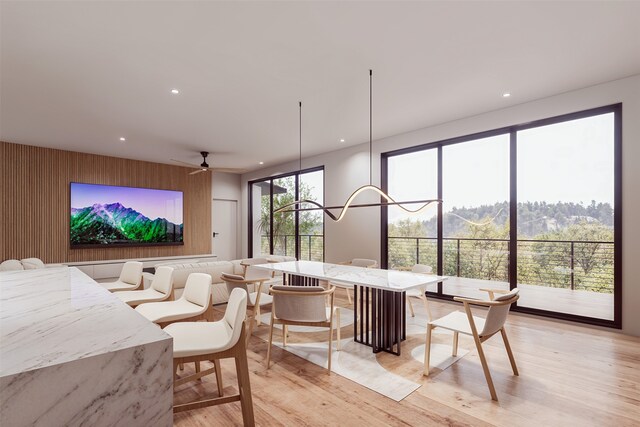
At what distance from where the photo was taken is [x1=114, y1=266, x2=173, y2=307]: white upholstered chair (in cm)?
250

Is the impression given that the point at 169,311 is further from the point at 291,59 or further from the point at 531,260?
the point at 531,260

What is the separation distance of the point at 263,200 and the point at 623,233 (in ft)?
22.9

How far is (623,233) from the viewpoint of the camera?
11.2ft

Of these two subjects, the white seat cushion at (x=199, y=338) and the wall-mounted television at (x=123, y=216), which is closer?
the white seat cushion at (x=199, y=338)

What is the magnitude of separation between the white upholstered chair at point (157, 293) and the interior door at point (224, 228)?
581 centimetres

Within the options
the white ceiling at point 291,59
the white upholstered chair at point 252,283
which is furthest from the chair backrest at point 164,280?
the white ceiling at point 291,59

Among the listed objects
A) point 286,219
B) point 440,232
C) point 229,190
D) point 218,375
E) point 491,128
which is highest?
point 491,128

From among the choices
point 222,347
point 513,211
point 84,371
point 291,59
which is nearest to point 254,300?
point 222,347

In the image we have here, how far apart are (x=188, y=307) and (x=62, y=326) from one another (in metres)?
1.21

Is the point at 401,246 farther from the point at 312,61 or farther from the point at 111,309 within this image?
the point at 111,309

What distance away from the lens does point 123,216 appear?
682 centimetres

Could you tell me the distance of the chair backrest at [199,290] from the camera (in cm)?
232

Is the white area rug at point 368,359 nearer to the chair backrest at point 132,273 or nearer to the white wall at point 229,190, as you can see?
the chair backrest at point 132,273

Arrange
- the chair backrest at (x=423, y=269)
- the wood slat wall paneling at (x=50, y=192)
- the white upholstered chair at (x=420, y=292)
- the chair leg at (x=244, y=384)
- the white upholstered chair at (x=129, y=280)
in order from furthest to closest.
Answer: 1. the wood slat wall paneling at (x=50, y=192)
2. the chair backrest at (x=423, y=269)
3. the white upholstered chair at (x=420, y=292)
4. the white upholstered chair at (x=129, y=280)
5. the chair leg at (x=244, y=384)
